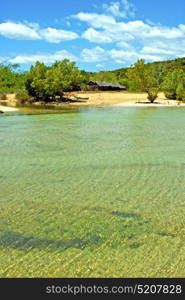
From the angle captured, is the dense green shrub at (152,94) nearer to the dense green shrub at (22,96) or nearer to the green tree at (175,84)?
the green tree at (175,84)

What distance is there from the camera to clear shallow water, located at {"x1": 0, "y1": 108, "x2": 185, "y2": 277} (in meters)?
5.36

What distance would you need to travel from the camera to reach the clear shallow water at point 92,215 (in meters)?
5.36

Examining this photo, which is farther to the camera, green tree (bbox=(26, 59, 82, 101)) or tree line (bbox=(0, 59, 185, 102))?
green tree (bbox=(26, 59, 82, 101))

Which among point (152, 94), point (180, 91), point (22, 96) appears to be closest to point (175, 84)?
point (180, 91)

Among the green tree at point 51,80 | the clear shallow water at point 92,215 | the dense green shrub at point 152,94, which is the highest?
the green tree at point 51,80

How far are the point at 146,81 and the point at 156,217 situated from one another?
61.2 m

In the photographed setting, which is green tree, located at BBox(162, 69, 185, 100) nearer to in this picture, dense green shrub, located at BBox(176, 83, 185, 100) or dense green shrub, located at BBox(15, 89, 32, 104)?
dense green shrub, located at BBox(176, 83, 185, 100)

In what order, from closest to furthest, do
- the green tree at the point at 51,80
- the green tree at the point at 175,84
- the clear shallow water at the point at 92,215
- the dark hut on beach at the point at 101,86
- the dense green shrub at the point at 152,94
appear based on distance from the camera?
the clear shallow water at the point at 92,215 → the dense green shrub at the point at 152,94 → the green tree at the point at 175,84 → the green tree at the point at 51,80 → the dark hut on beach at the point at 101,86

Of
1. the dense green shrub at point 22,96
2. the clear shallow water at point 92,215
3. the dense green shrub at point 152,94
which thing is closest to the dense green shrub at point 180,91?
the dense green shrub at point 152,94

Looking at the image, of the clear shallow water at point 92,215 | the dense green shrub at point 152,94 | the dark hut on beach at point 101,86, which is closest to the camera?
the clear shallow water at point 92,215

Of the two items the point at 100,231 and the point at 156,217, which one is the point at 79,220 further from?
the point at 156,217

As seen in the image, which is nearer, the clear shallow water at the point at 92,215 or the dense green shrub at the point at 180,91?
the clear shallow water at the point at 92,215

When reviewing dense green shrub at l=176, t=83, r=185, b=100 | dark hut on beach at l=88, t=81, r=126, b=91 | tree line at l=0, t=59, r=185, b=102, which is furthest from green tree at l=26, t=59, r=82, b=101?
dark hut on beach at l=88, t=81, r=126, b=91

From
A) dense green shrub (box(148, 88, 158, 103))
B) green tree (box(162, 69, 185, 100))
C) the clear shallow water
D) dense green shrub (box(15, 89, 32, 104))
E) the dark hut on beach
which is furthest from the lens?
the dark hut on beach
